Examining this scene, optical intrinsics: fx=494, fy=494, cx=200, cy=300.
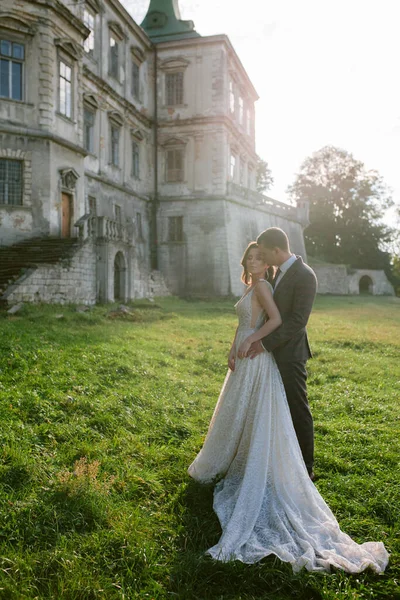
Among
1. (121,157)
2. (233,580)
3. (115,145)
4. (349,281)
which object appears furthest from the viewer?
(349,281)

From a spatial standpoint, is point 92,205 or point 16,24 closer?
point 16,24

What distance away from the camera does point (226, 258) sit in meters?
28.4

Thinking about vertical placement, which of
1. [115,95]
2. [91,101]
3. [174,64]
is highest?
[174,64]

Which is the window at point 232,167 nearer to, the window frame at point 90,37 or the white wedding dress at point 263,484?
the window frame at point 90,37

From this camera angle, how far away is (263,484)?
394 cm

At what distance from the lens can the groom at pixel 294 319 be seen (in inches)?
176

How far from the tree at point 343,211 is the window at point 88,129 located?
34270 millimetres

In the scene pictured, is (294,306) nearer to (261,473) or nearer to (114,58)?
(261,473)

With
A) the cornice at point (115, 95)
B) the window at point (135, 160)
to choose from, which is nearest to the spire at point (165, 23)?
the cornice at point (115, 95)

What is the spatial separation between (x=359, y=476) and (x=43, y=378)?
4.30 meters

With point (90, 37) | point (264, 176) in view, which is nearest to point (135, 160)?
point (90, 37)

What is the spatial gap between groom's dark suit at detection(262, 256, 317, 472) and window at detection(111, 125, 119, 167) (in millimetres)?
23467

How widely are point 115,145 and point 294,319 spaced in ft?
79.8

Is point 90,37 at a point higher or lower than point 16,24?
higher
